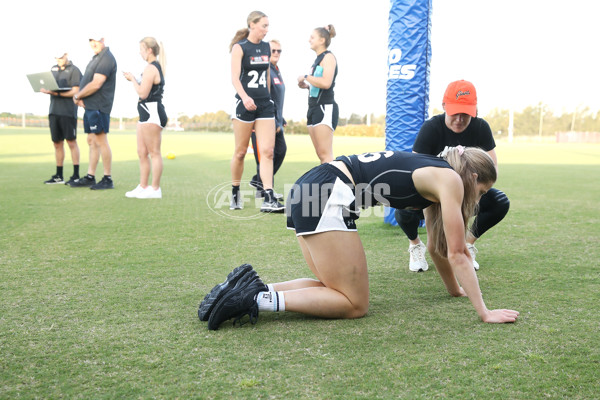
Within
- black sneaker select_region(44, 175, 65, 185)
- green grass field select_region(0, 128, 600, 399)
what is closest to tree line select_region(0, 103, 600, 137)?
black sneaker select_region(44, 175, 65, 185)

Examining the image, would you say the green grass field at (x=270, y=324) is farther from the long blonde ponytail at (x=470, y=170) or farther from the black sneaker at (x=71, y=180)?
the black sneaker at (x=71, y=180)

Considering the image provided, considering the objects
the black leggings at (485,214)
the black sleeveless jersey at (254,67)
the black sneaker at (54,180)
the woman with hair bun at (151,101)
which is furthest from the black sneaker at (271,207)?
the black sneaker at (54,180)

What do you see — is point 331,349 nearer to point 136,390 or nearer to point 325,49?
point 136,390

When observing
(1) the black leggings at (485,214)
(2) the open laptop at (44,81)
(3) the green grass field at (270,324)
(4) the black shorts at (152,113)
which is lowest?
(3) the green grass field at (270,324)

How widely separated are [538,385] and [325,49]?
4.83 meters

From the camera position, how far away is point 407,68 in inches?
192

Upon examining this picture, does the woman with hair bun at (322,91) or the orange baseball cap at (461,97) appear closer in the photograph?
the orange baseball cap at (461,97)

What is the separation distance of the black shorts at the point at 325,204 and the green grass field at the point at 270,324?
479 millimetres

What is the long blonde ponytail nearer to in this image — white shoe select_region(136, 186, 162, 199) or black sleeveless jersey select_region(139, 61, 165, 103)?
black sleeveless jersey select_region(139, 61, 165, 103)

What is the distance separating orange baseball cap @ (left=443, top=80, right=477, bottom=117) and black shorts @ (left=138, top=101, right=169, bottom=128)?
173 inches

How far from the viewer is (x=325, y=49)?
604cm

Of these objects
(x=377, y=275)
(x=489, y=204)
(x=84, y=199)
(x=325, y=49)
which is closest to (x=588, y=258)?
(x=489, y=204)

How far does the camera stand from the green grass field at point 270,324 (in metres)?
1.92

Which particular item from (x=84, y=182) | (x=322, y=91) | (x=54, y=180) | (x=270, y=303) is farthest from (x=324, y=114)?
(x=54, y=180)
